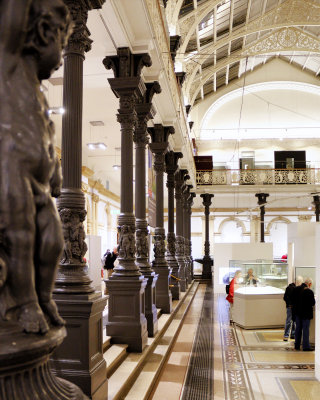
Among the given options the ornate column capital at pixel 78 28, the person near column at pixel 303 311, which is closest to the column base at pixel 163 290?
the person near column at pixel 303 311

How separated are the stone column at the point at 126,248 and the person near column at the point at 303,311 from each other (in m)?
2.74

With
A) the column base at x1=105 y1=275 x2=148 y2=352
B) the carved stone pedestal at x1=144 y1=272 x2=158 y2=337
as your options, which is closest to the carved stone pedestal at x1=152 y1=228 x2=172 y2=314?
the carved stone pedestal at x1=144 y1=272 x2=158 y2=337

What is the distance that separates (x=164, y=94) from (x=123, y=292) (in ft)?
13.8

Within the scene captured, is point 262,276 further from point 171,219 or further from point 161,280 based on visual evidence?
point 171,219

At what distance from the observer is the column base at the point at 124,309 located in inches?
242

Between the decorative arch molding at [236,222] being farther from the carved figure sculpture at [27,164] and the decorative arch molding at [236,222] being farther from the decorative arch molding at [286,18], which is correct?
the carved figure sculpture at [27,164]

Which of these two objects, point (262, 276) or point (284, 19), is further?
point (284, 19)

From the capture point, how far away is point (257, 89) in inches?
1114

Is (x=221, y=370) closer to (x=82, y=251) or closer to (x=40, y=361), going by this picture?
(x=82, y=251)

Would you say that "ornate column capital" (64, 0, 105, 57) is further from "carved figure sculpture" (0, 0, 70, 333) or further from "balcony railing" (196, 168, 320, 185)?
"balcony railing" (196, 168, 320, 185)

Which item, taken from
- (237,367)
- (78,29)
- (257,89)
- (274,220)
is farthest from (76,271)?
(274,220)

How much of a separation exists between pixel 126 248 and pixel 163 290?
3.83 meters

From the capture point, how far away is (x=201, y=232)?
3075 cm

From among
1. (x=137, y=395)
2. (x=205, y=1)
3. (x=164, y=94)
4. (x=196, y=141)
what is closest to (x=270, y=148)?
(x=196, y=141)
